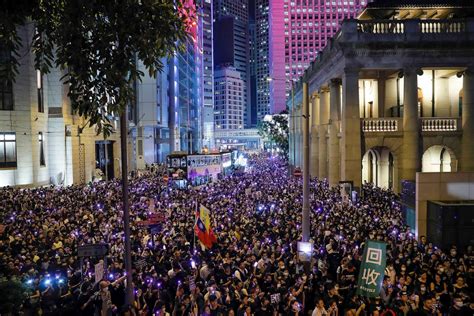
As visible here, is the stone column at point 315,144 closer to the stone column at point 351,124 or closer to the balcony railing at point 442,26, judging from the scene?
the stone column at point 351,124

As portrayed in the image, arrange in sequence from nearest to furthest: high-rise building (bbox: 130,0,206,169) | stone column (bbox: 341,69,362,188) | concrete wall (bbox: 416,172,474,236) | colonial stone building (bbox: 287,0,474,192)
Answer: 1. concrete wall (bbox: 416,172,474,236)
2. colonial stone building (bbox: 287,0,474,192)
3. stone column (bbox: 341,69,362,188)
4. high-rise building (bbox: 130,0,206,169)

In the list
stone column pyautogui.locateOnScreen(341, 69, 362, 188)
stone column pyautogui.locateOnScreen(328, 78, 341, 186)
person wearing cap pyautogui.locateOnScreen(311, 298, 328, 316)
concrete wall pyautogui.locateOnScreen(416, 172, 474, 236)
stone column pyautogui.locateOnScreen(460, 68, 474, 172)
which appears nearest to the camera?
person wearing cap pyautogui.locateOnScreen(311, 298, 328, 316)

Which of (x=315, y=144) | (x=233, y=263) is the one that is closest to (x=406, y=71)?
(x=315, y=144)

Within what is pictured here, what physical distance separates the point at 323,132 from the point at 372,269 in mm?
29884

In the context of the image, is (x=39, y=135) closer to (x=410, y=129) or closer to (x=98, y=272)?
(x=410, y=129)

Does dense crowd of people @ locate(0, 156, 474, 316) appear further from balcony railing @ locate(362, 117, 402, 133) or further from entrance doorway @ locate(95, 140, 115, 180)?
entrance doorway @ locate(95, 140, 115, 180)

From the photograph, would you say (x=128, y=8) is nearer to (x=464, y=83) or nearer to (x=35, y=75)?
(x=464, y=83)

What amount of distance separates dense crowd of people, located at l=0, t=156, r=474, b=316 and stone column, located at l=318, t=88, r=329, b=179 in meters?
15.9

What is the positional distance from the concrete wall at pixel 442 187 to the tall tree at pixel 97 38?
1403cm

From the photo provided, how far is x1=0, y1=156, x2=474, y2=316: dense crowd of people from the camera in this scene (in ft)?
34.1

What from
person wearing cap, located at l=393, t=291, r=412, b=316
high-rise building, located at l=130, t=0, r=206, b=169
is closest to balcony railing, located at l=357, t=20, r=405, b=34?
high-rise building, located at l=130, t=0, r=206, b=169

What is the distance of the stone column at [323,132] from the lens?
130ft

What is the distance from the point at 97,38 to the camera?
236 inches

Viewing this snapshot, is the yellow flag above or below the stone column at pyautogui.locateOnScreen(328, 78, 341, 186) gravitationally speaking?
below
